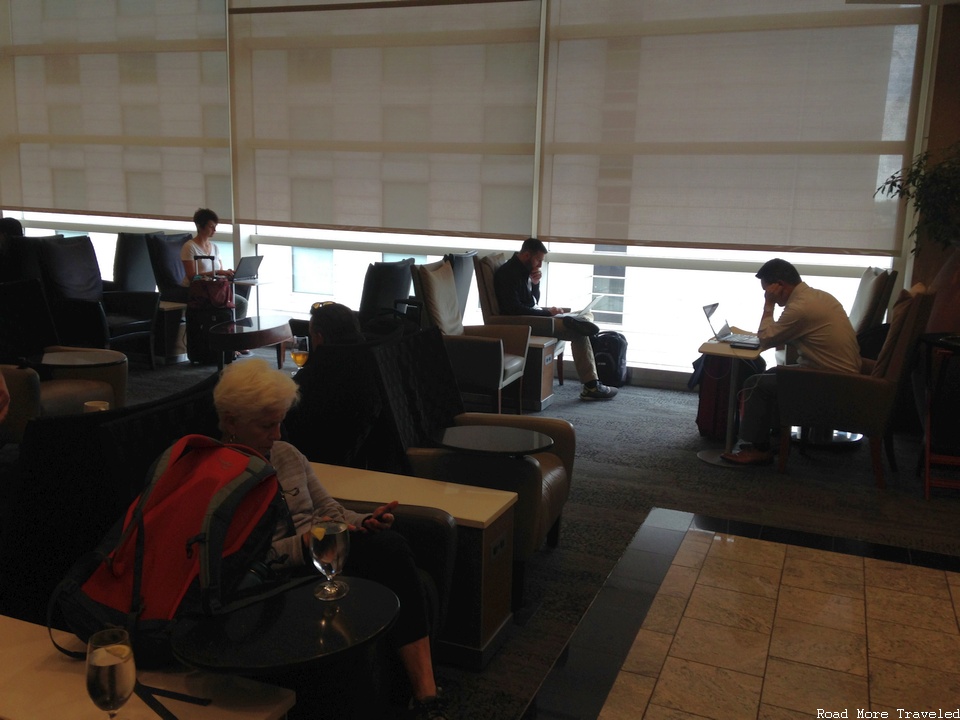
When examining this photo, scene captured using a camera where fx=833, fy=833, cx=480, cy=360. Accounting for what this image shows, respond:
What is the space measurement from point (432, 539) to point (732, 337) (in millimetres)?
3186

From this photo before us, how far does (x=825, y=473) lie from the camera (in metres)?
4.98

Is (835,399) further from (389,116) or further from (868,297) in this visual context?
(389,116)

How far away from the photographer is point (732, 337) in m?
5.13

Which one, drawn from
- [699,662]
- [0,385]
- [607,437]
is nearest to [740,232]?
[607,437]

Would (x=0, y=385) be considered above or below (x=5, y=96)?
below

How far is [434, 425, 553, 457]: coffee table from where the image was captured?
303 centimetres

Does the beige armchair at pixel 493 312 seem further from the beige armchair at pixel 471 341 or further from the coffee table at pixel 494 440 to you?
the coffee table at pixel 494 440

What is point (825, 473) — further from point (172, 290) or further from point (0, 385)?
point (172, 290)

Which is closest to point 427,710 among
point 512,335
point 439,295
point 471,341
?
point 471,341

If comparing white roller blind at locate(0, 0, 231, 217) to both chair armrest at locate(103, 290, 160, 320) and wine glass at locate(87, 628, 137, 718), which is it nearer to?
chair armrest at locate(103, 290, 160, 320)

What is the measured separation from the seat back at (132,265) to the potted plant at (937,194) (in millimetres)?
6219

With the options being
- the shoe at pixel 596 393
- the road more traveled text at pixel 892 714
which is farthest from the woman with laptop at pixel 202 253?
the road more traveled text at pixel 892 714

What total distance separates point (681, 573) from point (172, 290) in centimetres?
560

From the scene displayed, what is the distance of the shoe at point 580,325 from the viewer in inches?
251
